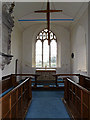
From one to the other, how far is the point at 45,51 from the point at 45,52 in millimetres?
81

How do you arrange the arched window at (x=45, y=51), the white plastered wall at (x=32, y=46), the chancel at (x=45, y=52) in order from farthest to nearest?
the arched window at (x=45, y=51) → the white plastered wall at (x=32, y=46) → the chancel at (x=45, y=52)

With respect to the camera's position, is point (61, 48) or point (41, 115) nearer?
point (41, 115)

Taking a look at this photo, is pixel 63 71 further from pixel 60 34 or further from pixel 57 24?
pixel 57 24

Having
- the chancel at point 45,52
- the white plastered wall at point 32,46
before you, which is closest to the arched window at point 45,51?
the chancel at point 45,52

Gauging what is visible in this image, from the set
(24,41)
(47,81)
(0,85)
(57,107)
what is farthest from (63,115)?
(24,41)

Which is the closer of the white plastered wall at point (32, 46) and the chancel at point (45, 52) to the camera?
the chancel at point (45, 52)

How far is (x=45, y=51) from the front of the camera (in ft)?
30.0

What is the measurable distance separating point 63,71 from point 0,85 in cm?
552

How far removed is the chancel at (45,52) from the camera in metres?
4.07

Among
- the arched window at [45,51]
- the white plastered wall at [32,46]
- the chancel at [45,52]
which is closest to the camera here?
the chancel at [45,52]

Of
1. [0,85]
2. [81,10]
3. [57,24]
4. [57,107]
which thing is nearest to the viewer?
[57,107]

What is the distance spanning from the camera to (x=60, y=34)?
8.77 m

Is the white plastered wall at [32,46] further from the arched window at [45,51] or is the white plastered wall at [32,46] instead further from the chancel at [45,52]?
the arched window at [45,51]

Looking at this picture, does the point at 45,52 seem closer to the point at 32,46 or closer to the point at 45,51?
the point at 45,51
